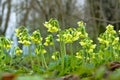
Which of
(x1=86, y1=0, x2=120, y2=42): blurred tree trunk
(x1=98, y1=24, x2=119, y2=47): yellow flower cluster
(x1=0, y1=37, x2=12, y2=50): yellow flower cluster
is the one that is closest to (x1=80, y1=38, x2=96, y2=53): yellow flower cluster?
(x1=98, y1=24, x2=119, y2=47): yellow flower cluster

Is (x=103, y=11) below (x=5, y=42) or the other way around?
the other way around

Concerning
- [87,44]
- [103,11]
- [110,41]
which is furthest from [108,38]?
[103,11]

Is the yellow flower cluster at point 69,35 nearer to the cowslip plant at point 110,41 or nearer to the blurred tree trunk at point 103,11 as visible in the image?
the cowslip plant at point 110,41

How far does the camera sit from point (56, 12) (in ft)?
33.4

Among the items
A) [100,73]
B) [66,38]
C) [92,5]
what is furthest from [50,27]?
[92,5]

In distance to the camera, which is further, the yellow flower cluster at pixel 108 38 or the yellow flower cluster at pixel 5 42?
the yellow flower cluster at pixel 108 38

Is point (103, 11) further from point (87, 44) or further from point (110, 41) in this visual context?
point (87, 44)

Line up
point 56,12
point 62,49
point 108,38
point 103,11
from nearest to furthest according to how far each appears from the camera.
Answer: point 62,49 → point 108,38 → point 56,12 → point 103,11

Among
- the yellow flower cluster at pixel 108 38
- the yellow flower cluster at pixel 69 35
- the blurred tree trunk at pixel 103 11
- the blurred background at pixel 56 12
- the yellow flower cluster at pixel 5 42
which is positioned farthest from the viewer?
the blurred tree trunk at pixel 103 11

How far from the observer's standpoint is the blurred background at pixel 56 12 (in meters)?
9.74

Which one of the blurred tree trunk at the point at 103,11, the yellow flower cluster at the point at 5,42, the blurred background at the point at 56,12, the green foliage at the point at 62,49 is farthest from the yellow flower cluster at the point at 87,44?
the blurred tree trunk at the point at 103,11

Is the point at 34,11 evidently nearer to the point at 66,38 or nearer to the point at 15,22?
the point at 15,22

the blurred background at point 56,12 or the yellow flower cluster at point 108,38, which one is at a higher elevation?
the blurred background at point 56,12

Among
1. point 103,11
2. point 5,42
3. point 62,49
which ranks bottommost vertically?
point 62,49
